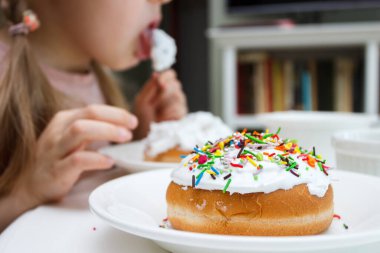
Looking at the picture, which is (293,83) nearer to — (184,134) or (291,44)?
(291,44)

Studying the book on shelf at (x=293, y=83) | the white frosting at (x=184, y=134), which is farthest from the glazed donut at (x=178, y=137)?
the book on shelf at (x=293, y=83)

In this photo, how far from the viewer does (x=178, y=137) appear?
34.7 inches

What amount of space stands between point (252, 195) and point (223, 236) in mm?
93

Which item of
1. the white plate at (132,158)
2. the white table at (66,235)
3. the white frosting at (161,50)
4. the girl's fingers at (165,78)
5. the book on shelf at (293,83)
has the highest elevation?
the white frosting at (161,50)

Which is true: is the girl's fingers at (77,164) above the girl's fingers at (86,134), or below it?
below

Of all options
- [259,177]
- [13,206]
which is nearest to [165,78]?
[13,206]

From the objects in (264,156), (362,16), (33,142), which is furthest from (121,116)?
(362,16)

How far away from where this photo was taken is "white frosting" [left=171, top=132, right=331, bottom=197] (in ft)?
1.37

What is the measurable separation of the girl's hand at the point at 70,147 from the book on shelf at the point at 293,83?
2102 millimetres

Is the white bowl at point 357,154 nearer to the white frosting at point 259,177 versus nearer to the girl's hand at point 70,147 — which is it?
the white frosting at point 259,177

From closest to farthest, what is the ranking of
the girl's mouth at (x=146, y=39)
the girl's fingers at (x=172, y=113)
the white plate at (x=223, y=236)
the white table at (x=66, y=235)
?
the white plate at (x=223, y=236) → the white table at (x=66, y=235) → the girl's mouth at (x=146, y=39) → the girl's fingers at (x=172, y=113)

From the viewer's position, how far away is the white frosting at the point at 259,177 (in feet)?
1.37

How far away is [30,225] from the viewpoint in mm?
511

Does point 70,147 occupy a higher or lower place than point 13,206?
higher
